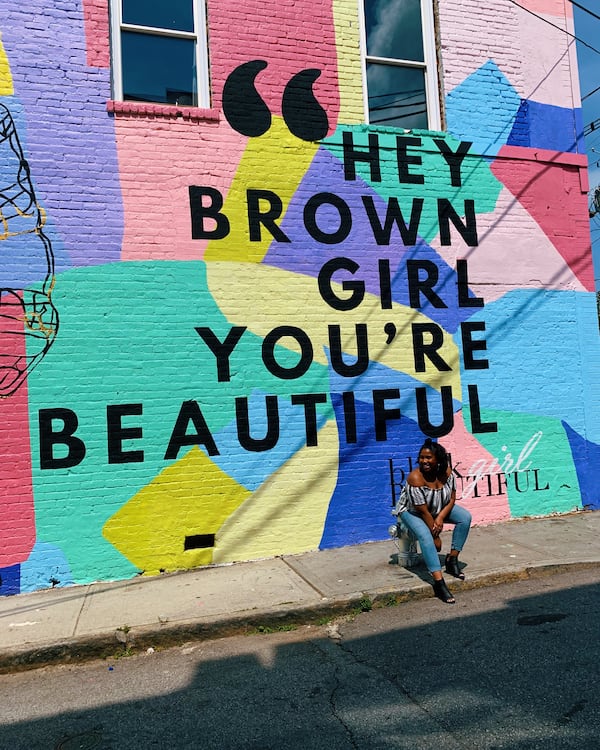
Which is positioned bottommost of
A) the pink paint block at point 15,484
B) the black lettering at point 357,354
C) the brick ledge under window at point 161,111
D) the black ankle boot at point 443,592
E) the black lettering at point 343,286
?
the black ankle boot at point 443,592

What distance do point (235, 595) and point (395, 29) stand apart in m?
7.46

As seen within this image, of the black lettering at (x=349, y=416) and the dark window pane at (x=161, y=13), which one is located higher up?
the dark window pane at (x=161, y=13)

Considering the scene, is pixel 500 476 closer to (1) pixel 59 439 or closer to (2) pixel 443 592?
(2) pixel 443 592

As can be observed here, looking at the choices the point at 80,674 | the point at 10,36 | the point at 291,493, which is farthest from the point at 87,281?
the point at 80,674

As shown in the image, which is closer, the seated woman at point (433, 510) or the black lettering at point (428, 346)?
the seated woman at point (433, 510)

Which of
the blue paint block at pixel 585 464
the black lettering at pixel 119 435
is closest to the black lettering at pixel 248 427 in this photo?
the black lettering at pixel 119 435

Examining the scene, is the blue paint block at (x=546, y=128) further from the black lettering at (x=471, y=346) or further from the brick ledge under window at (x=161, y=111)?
the brick ledge under window at (x=161, y=111)

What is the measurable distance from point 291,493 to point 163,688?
3.19 m

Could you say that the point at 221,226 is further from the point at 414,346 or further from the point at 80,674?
the point at 80,674

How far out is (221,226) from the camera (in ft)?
24.3

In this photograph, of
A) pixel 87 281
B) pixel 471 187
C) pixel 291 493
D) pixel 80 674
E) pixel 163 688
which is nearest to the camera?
pixel 163 688

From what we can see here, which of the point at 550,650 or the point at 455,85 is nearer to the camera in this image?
the point at 550,650

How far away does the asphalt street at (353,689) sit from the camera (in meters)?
3.61

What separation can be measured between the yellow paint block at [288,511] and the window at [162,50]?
4385 millimetres
